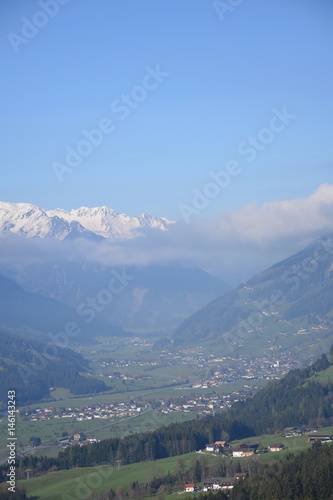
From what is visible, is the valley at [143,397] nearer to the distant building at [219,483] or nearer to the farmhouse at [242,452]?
the farmhouse at [242,452]

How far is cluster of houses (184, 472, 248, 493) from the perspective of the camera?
53.2m

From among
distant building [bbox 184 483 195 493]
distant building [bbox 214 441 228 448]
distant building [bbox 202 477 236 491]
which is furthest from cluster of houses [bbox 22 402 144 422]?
distant building [bbox 202 477 236 491]

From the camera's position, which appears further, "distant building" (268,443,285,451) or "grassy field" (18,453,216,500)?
"distant building" (268,443,285,451)

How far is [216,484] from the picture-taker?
54.0 metres

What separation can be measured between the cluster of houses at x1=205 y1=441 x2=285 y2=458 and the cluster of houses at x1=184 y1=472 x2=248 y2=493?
9308 mm

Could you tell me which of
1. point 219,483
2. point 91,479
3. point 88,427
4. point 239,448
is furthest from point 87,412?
point 219,483

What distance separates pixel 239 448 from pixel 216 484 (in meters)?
13.7

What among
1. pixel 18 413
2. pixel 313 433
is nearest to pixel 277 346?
pixel 18 413

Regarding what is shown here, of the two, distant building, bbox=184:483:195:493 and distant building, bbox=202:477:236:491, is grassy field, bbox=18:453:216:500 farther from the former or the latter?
distant building, bbox=202:477:236:491

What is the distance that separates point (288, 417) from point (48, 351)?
100831 millimetres

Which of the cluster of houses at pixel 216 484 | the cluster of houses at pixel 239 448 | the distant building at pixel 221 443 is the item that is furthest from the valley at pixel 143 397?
the cluster of houses at pixel 216 484

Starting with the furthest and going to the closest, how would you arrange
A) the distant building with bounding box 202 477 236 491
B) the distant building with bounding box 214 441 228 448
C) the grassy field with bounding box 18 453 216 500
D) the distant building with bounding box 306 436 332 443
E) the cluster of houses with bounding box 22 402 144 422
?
the cluster of houses with bounding box 22 402 144 422 → the distant building with bounding box 214 441 228 448 → the distant building with bounding box 306 436 332 443 → the grassy field with bounding box 18 453 216 500 → the distant building with bounding box 202 477 236 491

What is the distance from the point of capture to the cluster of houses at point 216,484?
5322 cm

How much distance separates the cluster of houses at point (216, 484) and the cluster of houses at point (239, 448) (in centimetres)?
931
